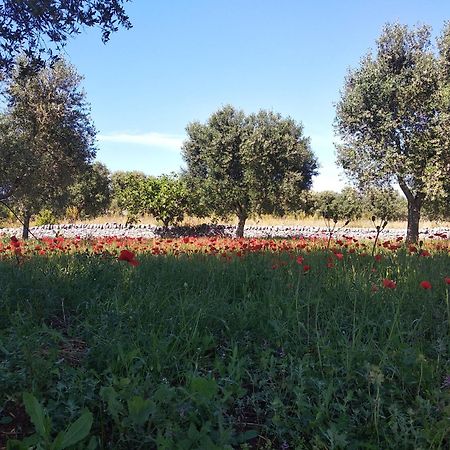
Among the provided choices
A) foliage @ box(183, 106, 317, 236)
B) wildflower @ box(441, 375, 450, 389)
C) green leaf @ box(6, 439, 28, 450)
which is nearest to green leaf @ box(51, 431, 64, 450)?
green leaf @ box(6, 439, 28, 450)

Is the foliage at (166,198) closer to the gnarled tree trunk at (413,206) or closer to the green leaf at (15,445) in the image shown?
the gnarled tree trunk at (413,206)

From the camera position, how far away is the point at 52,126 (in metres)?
16.5

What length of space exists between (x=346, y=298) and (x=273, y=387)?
5.65 feet

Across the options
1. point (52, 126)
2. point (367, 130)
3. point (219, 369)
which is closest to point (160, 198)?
point (52, 126)

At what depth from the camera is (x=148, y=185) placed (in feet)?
77.5

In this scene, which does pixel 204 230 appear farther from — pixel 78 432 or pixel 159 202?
pixel 78 432

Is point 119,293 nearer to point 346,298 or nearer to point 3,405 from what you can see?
point 3,405

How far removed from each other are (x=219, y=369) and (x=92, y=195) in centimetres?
3307

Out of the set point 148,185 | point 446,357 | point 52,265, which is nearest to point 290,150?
point 148,185

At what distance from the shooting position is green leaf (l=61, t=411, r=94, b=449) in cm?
152

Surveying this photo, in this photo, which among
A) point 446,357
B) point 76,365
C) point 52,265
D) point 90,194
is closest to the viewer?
point 76,365

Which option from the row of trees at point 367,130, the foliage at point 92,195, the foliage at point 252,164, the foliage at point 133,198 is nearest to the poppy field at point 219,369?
A: the row of trees at point 367,130

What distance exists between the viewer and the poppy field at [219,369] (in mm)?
1771

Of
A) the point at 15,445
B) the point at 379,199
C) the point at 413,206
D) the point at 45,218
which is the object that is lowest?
the point at 15,445
